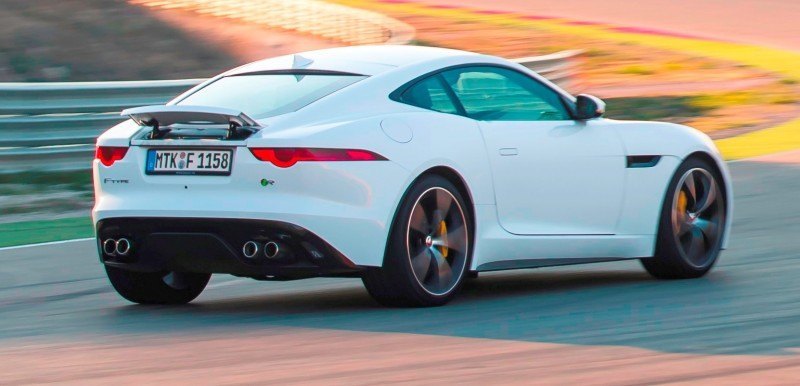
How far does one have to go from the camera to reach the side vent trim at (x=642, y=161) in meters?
7.89

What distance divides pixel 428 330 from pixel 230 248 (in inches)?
38.1

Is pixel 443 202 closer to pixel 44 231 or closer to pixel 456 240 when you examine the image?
pixel 456 240

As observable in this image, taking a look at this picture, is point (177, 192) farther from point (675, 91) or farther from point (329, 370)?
point (675, 91)

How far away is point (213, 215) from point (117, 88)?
6793mm

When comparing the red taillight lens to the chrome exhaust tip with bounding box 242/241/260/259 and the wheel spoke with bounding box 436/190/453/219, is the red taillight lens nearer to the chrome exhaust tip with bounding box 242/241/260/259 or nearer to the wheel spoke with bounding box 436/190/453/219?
the chrome exhaust tip with bounding box 242/241/260/259

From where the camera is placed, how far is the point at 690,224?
818cm

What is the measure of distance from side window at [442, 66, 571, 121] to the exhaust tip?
1.26 metres

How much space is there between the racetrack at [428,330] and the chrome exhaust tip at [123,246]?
1.07ft

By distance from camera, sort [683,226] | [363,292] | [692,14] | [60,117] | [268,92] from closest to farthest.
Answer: [268,92], [363,292], [683,226], [60,117], [692,14]

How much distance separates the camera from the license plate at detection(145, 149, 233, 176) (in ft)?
21.8

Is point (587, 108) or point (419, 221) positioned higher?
point (587, 108)

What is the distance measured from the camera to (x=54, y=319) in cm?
714

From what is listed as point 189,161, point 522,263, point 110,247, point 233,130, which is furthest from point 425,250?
point 110,247

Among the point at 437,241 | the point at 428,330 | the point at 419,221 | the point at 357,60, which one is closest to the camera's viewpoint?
A: the point at 428,330
